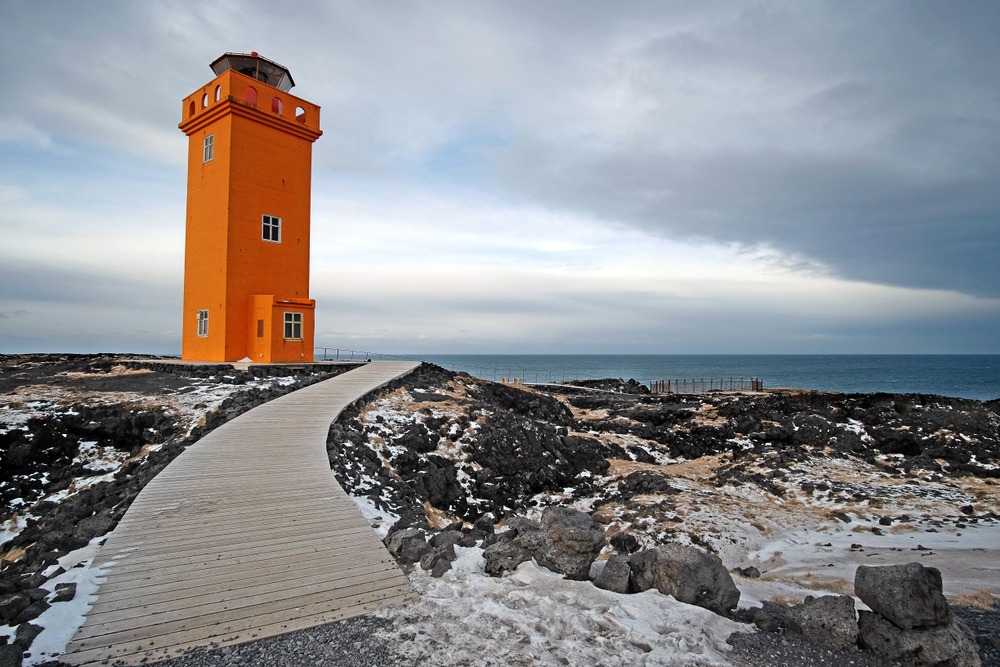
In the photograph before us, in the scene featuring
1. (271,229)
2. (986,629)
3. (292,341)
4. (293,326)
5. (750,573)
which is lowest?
(750,573)

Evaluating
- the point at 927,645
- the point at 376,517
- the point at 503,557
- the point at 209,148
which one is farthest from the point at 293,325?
the point at 927,645

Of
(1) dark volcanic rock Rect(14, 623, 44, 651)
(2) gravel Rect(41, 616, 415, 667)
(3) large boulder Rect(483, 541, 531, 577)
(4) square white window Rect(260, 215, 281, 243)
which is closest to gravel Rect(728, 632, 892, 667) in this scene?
(3) large boulder Rect(483, 541, 531, 577)

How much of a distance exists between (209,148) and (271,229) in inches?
175

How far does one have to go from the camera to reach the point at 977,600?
6.52m

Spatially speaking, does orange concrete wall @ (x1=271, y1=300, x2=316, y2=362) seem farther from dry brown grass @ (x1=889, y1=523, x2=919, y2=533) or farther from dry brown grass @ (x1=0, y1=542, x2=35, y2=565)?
dry brown grass @ (x1=889, y1=523, x2=919, y2=533)

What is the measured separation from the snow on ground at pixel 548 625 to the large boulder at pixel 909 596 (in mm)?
1269

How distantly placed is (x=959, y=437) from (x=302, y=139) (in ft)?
93.9

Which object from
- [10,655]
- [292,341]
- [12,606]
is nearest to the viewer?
[10,655]

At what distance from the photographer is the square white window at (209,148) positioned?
23.4 meters

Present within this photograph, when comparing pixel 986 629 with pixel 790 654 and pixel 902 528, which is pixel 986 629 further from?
pixel 902 528

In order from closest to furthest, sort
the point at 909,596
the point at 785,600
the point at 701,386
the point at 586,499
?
1. the point at 909,596
2. the point at 785,600
3. the point at 586,499
4. the point at 701,386

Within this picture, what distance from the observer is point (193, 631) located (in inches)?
193

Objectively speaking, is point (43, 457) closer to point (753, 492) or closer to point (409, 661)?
point (409, 661)

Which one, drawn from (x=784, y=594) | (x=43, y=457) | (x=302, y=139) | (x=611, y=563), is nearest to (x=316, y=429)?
(x=43, y=457)
